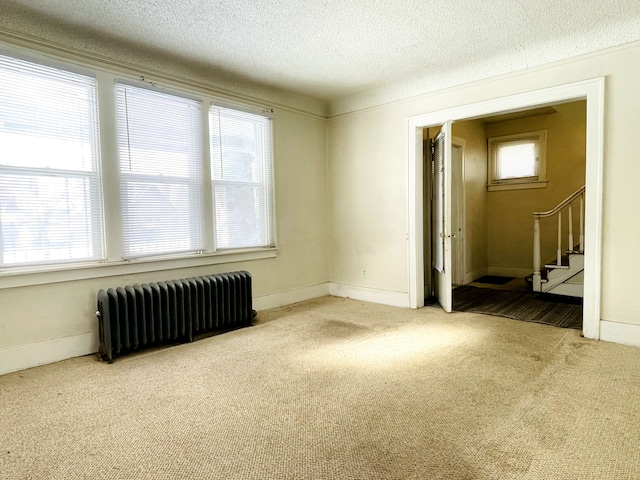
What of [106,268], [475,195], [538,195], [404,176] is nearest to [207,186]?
[106,268]

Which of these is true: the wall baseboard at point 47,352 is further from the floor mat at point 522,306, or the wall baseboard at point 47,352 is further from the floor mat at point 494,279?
the floor mat at point 494,279

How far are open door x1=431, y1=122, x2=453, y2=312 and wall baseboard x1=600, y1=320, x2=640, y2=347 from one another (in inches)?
58.2

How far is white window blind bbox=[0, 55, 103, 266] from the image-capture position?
2.93 meters

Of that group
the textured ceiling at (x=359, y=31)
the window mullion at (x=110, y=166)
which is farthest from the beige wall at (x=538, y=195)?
the window mullion at (x=110, y=166)

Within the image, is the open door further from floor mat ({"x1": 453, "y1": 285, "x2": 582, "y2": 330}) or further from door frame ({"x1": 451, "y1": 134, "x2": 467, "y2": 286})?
door frame ({"x1": 451, "y1": 134, "x2": 467, "y2": 286})

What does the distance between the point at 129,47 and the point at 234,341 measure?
9.56ft

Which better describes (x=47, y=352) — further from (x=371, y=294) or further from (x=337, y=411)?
(x=371, y=294)

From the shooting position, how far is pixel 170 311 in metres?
3.57

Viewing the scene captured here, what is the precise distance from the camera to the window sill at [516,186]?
254 inches

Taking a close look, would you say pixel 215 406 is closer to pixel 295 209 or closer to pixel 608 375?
pixel 608 375

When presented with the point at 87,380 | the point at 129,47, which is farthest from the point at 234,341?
the point at 129,47

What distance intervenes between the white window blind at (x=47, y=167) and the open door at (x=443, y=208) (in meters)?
3.56

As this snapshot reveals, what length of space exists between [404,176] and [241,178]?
2.01 metres

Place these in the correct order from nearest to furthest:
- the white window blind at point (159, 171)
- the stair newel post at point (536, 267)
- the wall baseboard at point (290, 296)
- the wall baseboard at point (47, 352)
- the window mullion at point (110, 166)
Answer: the wall baseboard at point (47, 352) < the window mullion at point (110, 166) < the white window blind at point (159, 171) < the wall baseboard at point (290, 296) < the stair newel post at point (536, 267)
